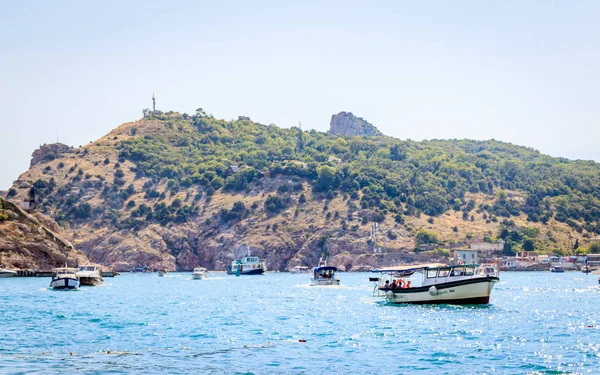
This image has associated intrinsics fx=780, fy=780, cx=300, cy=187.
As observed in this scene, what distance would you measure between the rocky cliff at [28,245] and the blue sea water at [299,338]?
81561 millimetres

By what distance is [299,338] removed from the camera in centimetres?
4994

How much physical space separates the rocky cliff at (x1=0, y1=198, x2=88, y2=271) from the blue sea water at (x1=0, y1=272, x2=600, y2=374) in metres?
81.6

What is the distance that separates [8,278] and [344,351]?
120489mm

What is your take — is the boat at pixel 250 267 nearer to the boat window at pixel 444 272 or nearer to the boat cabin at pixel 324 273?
the boat cabin at pixel 324 273

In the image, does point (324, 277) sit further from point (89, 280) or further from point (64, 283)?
point (64, 283)

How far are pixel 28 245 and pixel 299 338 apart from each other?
409 feet

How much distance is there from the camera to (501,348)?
4456 cm

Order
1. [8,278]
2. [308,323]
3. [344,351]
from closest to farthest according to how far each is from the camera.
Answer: [344,351]
[308,323]
[8,278]

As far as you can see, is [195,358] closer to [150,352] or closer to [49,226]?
[150,352]

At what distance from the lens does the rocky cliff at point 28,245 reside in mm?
158000

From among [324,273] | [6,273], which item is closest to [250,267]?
[6,273]

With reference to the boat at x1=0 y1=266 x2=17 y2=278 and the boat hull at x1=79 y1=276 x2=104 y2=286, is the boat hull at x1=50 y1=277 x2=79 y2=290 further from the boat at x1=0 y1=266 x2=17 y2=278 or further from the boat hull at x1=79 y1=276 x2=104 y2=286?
the boat at x1=0 y1=266 x2=17 y2=278

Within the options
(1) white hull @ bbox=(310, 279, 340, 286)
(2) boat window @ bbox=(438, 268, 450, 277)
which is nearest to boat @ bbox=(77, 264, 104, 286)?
(1) white hull @ bbox=(310, 279, 340, 286)

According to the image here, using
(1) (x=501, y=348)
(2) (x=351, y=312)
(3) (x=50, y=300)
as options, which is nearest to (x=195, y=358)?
(1) (x=501, y=348)
